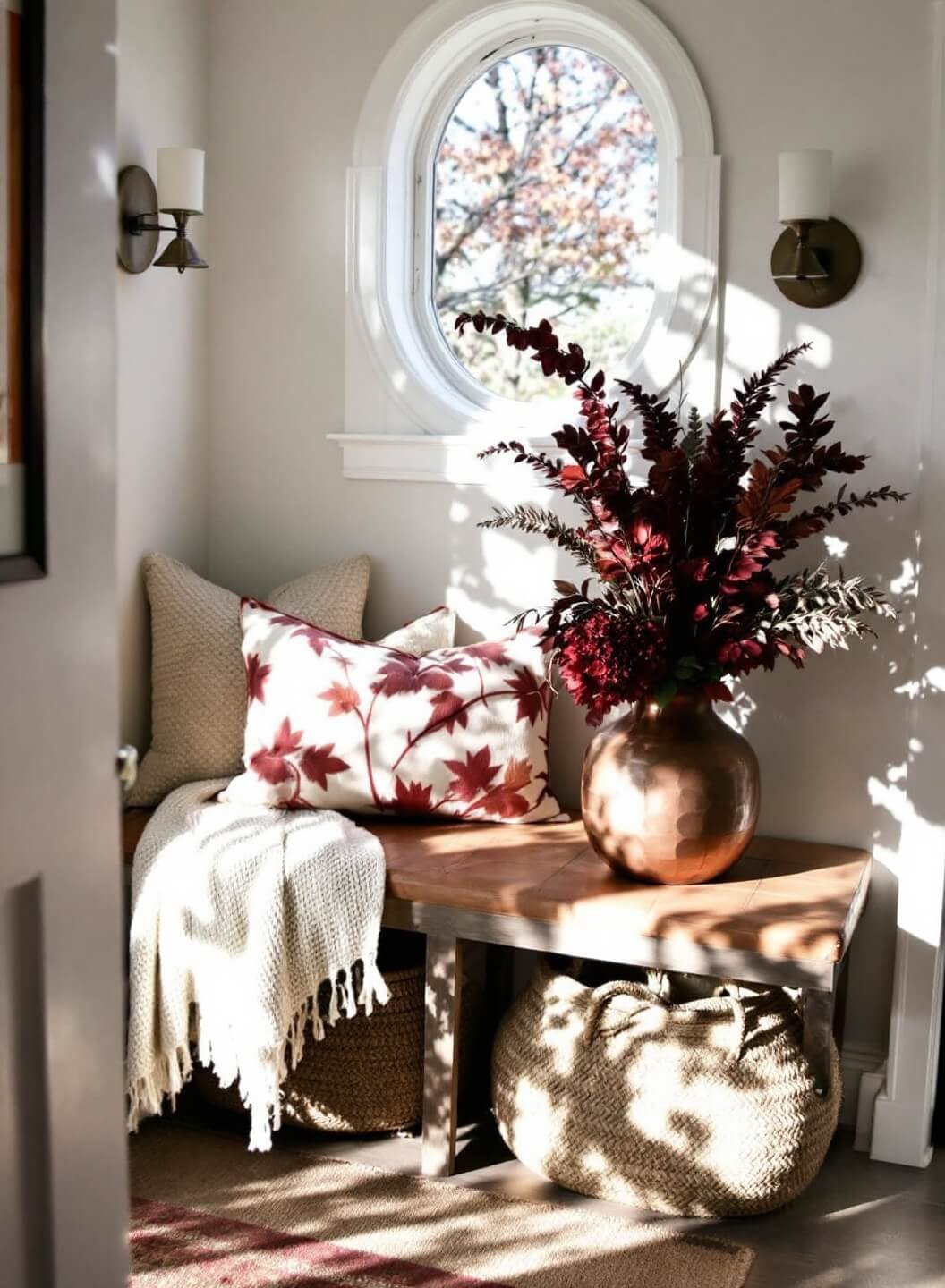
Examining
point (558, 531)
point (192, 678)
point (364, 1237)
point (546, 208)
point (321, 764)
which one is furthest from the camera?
point (546, 208)

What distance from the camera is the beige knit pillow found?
2.91 metres

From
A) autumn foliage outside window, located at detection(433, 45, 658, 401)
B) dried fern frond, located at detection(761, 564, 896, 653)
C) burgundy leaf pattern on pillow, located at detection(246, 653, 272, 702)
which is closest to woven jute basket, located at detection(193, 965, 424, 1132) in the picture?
burgundy leaf pattern on pillow, located at detection(246, 653, 272, 702)

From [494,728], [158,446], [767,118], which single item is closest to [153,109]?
[158,446]

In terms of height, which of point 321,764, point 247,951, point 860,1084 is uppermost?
point 321,764

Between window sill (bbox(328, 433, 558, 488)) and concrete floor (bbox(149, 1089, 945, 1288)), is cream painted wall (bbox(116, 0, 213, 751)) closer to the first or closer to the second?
window sill (bbox(328, 433, 558, 488))

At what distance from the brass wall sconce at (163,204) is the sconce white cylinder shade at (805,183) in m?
1.17

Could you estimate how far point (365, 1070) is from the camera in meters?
2.61

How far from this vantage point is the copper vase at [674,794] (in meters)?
2.44

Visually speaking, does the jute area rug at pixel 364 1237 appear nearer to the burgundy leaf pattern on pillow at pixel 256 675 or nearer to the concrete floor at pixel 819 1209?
the concrete floor at pixel 819 1209

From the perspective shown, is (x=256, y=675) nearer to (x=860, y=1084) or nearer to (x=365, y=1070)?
(x=365, y=1070)

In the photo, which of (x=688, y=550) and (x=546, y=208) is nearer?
(x=688, y=550)

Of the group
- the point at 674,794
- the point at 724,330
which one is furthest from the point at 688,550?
the point at 724,330

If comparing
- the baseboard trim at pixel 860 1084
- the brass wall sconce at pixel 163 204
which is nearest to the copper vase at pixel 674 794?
the baseboard trim at pixel 860 1084

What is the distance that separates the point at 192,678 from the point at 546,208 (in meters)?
1.30
